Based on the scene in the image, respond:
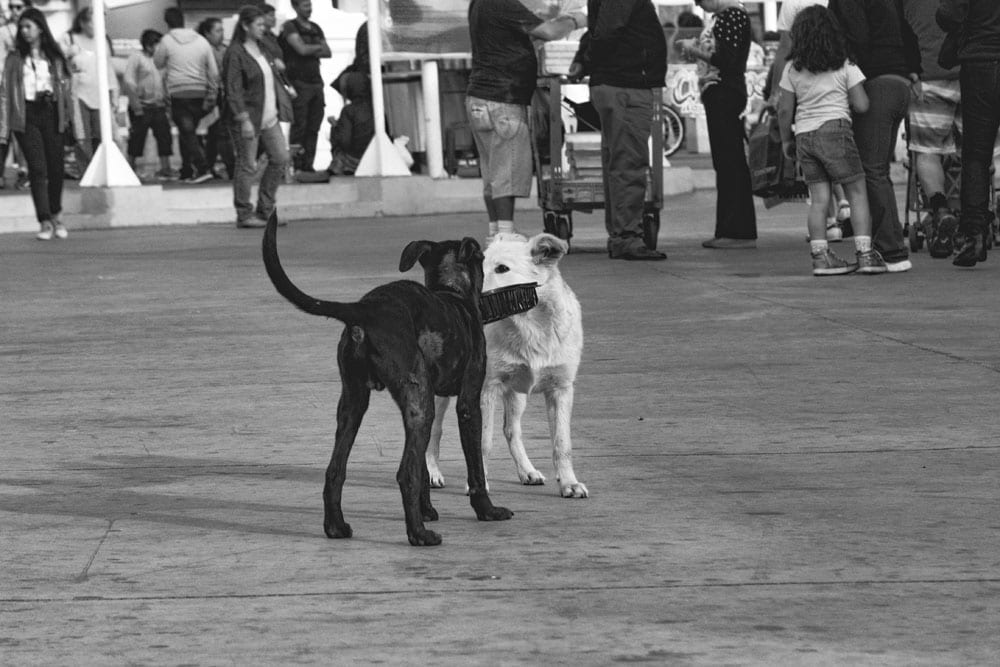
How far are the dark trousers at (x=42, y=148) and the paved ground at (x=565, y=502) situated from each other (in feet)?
19.5

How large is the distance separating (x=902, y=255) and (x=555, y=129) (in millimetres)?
3161

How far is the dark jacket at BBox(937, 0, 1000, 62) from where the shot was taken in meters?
11.4

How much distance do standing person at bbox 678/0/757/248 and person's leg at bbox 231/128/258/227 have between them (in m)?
5.33

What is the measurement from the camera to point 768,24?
25203 mm

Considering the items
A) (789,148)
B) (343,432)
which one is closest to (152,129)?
(789,148)

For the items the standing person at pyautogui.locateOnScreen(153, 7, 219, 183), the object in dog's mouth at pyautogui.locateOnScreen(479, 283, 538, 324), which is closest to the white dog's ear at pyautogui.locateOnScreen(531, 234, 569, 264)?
the object in dog's mouth at pyautogui.locateOnScreen(479, 283, 538, 324)

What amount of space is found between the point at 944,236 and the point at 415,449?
28.1 ft

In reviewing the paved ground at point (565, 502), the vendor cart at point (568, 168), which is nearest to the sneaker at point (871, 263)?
the paved ground at point (565, 502)

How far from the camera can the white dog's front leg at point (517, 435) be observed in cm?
574

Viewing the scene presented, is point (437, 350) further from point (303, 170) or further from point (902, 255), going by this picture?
point (303, 170)

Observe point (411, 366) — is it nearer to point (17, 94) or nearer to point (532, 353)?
point (532, 353)

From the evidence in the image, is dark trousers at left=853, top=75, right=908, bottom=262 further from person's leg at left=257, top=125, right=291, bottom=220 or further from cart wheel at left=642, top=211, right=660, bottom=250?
person's leg at left=257, top=125, right=291, bottom=220

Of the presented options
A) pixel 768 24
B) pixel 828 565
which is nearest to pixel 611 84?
pixel 828 565

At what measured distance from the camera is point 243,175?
1798 cm
